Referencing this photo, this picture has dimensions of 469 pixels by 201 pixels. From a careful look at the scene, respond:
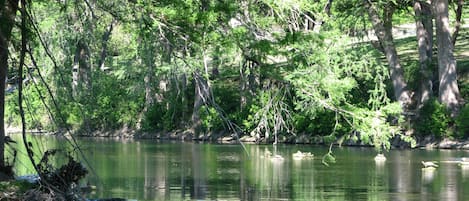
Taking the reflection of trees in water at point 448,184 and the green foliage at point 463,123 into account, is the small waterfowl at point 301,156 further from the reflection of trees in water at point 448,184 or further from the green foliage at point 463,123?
the green foliage at point 463,123

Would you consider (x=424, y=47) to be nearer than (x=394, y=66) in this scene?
No

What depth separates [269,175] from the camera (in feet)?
90.9

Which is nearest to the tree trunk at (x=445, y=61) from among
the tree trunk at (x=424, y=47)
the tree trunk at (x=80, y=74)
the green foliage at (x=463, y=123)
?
the green foliage at (x=463, y=123)

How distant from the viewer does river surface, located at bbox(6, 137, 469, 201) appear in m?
22.3

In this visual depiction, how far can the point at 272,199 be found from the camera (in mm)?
21406

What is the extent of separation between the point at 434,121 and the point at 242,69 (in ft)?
72.4

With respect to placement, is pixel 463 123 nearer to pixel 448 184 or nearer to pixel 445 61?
pixel 445 61

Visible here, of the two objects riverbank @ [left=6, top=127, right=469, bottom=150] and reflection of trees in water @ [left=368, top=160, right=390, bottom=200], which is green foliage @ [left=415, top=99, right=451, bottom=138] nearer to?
riverbank @ [left=6, top=127, right=469, bottom=150]

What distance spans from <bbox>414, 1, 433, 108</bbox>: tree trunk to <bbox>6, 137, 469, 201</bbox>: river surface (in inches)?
190

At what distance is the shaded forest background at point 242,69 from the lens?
587 inches

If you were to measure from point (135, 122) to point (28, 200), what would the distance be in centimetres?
4213

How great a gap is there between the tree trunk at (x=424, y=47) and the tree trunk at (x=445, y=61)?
1198 mm

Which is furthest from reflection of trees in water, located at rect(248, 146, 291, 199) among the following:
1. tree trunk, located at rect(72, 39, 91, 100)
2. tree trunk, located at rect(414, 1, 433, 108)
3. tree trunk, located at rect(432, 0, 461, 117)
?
tree trunk, located at rect(72, 39, 91, 100)

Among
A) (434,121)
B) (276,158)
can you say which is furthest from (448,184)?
(434,121)
